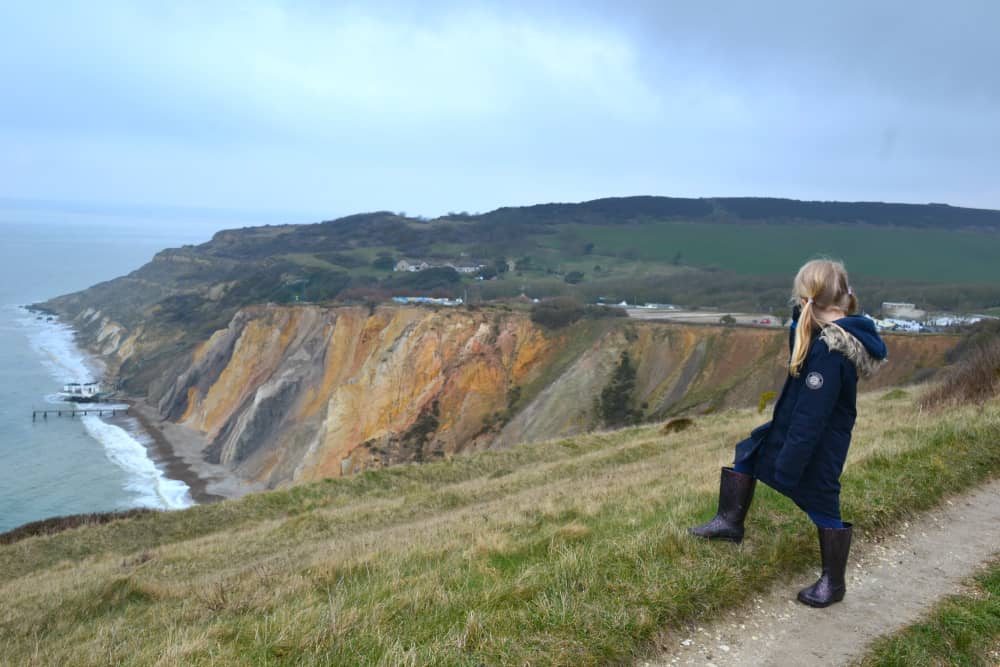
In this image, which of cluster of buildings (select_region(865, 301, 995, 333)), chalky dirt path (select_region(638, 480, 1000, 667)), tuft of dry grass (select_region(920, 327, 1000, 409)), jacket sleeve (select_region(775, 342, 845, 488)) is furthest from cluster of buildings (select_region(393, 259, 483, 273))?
jacket sleeve (select_region(775, 342, 845, 488))

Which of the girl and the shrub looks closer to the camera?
the girl

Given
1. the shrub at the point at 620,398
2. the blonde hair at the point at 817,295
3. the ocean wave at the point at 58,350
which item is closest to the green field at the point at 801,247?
the shrub at the point at 620,398

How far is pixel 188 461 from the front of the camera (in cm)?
4972

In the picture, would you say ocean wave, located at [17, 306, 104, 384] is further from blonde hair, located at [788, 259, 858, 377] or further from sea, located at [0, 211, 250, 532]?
blonde hair, located at [788, 259, 858, 377]

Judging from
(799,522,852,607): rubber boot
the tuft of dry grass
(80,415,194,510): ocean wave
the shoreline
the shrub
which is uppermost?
(799,522,852,607): rubber boot

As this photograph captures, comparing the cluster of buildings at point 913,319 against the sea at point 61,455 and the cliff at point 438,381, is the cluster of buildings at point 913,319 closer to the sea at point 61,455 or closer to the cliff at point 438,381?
the cliff at point 438,381

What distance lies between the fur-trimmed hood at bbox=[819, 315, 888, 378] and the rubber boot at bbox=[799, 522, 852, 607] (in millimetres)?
1053

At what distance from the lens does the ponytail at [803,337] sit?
173 inches

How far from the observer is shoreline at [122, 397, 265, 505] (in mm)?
42600

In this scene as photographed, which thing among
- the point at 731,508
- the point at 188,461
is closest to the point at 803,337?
the point at 731,508

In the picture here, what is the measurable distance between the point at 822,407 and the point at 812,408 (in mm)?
55

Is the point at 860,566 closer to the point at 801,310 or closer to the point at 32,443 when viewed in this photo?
the point at 801,310

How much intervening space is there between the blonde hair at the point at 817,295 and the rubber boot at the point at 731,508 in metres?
1.04

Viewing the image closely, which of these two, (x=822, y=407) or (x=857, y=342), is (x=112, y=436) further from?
(x=857, y=342)
